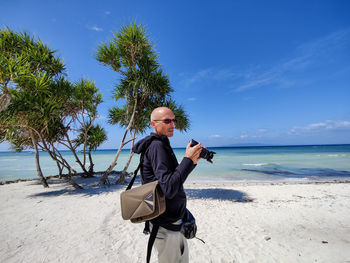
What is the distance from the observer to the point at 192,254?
2484 millimetres

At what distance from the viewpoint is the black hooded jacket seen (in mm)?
1003

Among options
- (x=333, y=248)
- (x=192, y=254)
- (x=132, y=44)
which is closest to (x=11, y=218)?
(x=192, y=254)

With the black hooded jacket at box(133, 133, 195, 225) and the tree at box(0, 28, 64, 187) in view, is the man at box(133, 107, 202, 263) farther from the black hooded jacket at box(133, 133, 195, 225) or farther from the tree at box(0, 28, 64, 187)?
the tree at box(0, 28, 64, 187)

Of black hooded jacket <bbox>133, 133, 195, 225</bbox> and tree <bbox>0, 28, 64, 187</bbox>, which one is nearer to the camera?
black hooded jacket <bbox>133, 133, 195, 225</bbox>

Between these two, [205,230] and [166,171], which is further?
[205,230]

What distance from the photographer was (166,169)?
105 cm

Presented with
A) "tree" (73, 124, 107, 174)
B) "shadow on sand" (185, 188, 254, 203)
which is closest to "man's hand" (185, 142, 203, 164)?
"shadow on sand" (185, 188, 254, 203)

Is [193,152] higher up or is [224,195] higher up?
[193,152]

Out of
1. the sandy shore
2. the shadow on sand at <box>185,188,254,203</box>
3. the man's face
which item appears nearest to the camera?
the man's face

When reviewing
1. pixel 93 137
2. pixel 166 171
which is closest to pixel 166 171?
pixel 166 171

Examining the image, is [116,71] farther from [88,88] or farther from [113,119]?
[113,119]

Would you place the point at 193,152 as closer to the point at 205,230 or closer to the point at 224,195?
the point at 205,230

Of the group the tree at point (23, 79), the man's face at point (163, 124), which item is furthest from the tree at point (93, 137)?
the man's face at point (163, 124)

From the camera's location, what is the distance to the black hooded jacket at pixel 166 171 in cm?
100
